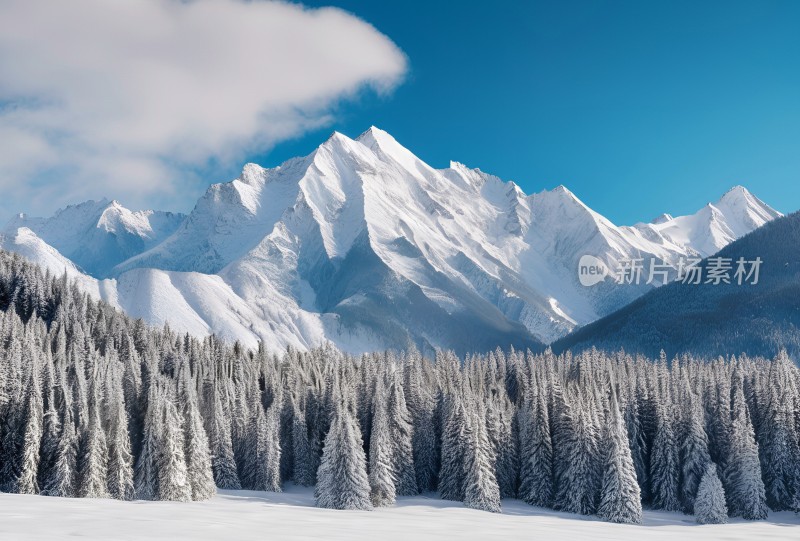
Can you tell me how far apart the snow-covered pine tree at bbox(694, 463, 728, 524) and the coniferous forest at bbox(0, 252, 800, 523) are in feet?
0.71

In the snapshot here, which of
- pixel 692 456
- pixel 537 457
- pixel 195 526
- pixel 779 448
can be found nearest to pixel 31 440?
pixel 195 526

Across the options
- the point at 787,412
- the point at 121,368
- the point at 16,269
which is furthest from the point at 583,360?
the point at 16,269

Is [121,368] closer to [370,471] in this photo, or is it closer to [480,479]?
[370,471]

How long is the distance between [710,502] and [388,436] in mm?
38183

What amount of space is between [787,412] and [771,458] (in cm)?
662

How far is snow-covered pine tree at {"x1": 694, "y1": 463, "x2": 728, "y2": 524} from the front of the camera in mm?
85000

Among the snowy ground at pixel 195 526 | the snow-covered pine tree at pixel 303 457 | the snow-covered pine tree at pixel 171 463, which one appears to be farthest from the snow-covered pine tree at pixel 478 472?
the snow-covered pine tree at pixel 171 463

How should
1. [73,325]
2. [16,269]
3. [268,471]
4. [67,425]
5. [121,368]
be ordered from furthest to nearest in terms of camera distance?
[16,269] → [73,325] → [121,368] → [268,471] → [67,425]

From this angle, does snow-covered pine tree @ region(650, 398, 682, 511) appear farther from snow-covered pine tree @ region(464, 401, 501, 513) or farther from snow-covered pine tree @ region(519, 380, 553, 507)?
snow-covered pine tree @ region(464, 401, 501, 513)

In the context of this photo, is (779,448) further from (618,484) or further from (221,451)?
(221,451)

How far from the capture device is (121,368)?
10306 cm

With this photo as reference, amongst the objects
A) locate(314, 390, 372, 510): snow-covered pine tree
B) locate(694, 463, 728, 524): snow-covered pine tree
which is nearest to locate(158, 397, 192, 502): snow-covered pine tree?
locate(314, 390, 372, 510): snow-covered pine tree

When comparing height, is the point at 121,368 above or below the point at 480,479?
above

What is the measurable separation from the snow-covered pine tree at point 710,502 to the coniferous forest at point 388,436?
0.71 feet
